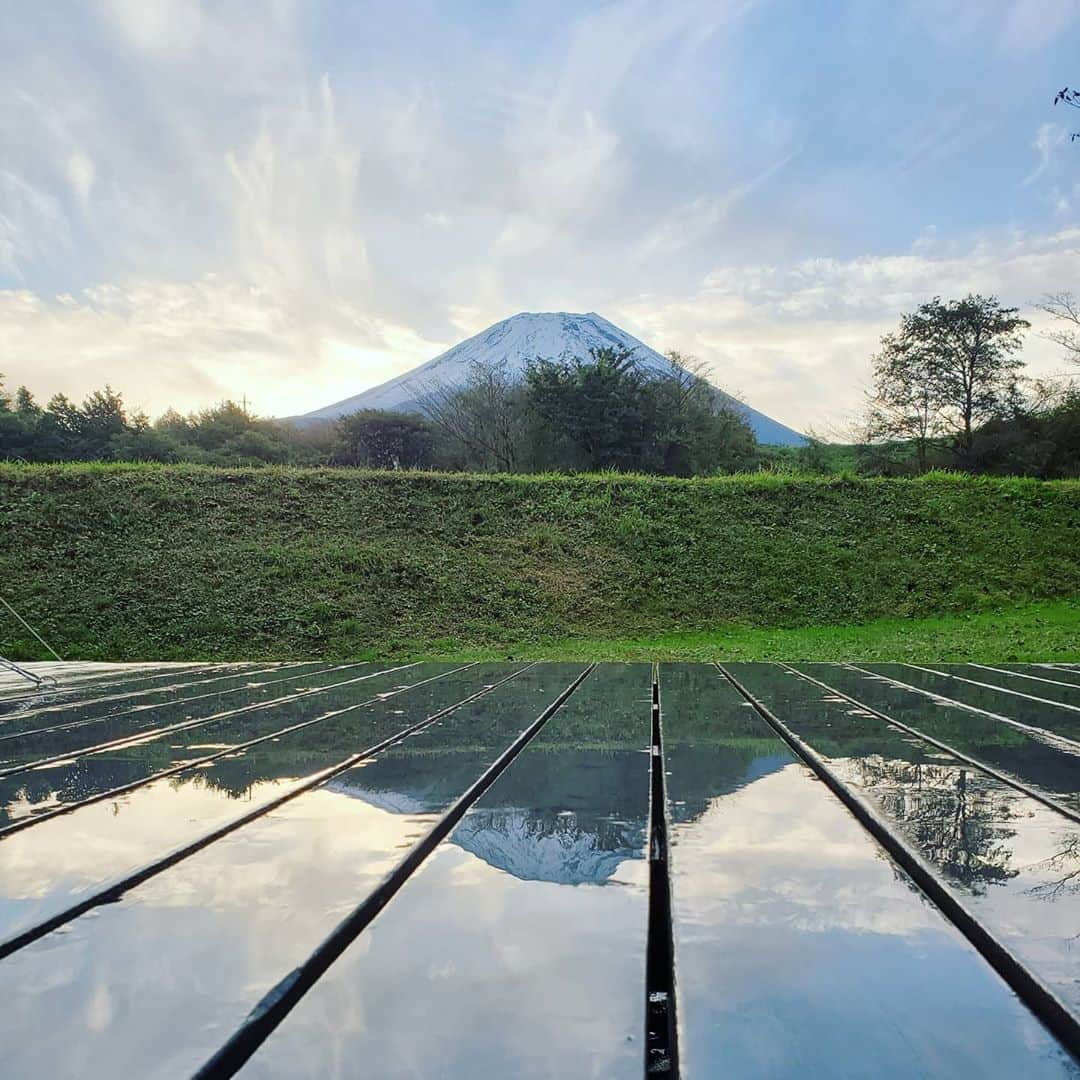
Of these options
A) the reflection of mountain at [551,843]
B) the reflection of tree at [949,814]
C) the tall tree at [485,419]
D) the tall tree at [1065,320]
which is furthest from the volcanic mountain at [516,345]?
the reflection of mountain at [551,843]

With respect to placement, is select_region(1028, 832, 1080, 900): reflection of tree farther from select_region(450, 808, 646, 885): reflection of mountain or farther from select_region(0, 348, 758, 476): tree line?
select_region(0, 348, 758, 476): tree line

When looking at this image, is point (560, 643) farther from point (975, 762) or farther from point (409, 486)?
point (975, 762)

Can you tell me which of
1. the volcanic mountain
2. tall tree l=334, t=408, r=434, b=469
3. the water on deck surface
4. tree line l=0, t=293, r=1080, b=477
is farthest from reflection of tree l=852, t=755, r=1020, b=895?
the volcanic mountain

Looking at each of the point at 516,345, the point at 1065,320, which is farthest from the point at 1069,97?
the point at 516,345

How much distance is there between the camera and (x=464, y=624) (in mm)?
10562

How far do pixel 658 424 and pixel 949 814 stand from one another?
1973 centimetres

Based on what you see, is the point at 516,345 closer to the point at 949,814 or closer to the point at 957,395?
the point at 957,395

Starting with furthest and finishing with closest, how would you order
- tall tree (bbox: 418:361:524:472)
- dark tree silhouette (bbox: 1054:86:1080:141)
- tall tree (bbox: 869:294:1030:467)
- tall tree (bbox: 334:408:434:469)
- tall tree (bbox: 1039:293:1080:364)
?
tall tree (bbox: 334:408:434:469), tall tree (bbox: 418:361:524:472), tall tree (bbox: 869:294:1030:467), tall tree (bbox: 1039:293:1080:364), dark tree silhouette (bbox: 1054:86:1080:141)

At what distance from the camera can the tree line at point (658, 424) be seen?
66.2ft

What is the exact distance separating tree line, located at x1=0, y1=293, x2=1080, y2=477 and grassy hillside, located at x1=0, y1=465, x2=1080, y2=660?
557cm

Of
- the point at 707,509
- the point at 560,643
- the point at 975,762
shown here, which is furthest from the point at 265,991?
the point at 707,509

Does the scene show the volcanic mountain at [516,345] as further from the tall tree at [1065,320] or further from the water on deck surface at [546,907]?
the water on deck surface at [546,907]

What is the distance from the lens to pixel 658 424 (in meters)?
20.6

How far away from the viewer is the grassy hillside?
33.4 feet
